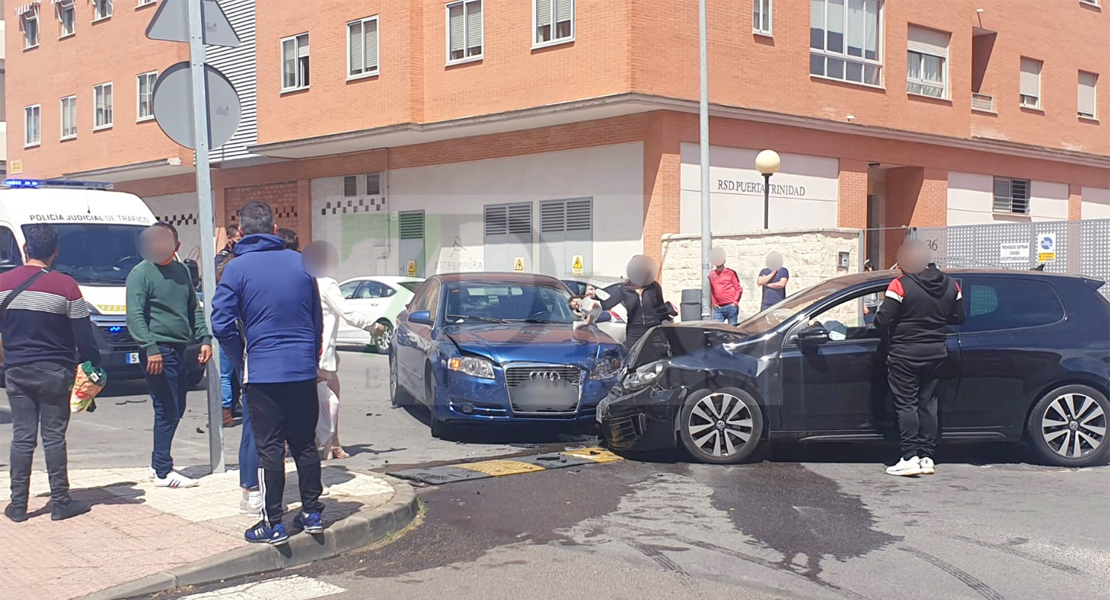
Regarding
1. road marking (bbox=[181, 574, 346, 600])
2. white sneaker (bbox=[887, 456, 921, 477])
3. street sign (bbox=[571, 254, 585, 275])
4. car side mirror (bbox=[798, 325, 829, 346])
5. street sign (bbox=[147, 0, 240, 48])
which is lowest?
road marking (bbox=[181, 574, 346, 600])

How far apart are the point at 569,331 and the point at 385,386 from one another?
4.73m

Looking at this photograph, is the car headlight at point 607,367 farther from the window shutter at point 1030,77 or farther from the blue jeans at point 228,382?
the window shutter at point 1030,77

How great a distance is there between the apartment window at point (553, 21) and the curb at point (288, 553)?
53.4ft

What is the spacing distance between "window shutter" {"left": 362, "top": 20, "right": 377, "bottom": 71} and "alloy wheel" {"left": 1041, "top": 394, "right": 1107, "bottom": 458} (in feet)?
64.1

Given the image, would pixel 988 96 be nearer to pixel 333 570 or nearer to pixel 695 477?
pixel 695 477

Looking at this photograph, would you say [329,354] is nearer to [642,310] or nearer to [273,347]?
[273,347]

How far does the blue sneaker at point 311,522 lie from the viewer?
6.02m

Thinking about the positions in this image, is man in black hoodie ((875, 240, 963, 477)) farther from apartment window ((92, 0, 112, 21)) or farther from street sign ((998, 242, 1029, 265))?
apartment window ((92, 0, 112, 21))

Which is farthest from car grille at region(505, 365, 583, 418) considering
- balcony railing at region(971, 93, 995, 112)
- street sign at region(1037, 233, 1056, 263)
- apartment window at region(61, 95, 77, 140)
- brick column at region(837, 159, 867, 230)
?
apartment window at region(61, 95, 77, 140)

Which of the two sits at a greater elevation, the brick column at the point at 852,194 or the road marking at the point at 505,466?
the brick column at the point at 852,194

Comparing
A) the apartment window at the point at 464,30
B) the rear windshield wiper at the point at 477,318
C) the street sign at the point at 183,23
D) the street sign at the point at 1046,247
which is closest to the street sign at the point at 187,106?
the street sign at the point at 183,23

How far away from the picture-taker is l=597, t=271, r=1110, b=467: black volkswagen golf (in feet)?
27.8

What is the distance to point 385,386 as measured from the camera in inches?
569

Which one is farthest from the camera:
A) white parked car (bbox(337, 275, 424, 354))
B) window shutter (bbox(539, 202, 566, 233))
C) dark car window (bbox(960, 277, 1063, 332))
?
window shutter (bbox(539, 202, 566, 233))
